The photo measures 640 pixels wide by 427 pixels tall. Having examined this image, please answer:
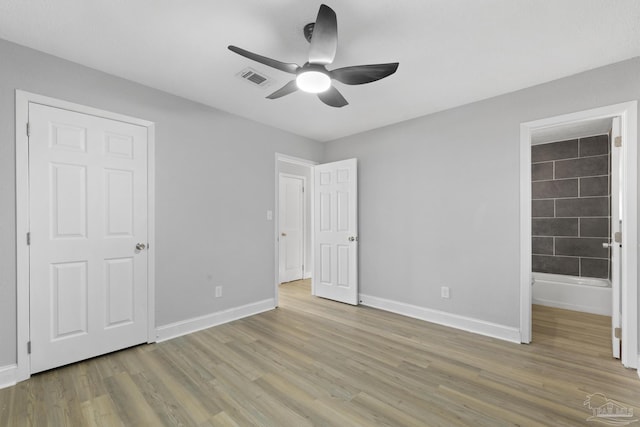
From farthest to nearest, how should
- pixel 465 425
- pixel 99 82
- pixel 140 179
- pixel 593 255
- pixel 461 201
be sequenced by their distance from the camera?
1. pixel 593 255
2. pixel 461 201
3. pixel 140 179
4. pixel 99 82
5. pixel 465 425

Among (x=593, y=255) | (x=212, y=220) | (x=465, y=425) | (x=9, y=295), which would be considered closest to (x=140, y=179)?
(x=212, y=220)

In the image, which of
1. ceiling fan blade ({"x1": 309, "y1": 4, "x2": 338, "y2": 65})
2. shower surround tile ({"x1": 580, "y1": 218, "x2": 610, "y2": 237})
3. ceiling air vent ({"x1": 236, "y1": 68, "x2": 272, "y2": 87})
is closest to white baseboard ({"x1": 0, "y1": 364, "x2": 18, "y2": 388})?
ceiling air vent ({"x1": 236, "y1": 68, "x2": 272, "y2": 87})

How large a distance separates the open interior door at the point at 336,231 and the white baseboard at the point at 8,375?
3260 millimetres

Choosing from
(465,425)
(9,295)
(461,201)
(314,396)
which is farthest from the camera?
(461,201)

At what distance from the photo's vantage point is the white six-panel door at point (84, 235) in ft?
7.26

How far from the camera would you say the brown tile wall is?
4.02 m

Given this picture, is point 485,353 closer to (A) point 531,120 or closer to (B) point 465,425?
(B) point 465,425

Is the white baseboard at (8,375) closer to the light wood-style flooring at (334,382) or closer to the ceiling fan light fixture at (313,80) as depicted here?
the light wood-style flooring at (334,382)

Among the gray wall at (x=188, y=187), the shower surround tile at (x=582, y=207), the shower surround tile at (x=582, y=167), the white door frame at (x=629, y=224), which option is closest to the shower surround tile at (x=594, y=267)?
the shower surround tile at (x=582, y=207)

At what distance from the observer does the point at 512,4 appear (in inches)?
67.3

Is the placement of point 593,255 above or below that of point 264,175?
below

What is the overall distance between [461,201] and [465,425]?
2192 mm

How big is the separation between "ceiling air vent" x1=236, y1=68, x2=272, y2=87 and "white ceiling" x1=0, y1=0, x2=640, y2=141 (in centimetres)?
9

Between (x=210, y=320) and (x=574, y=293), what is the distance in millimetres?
4611
